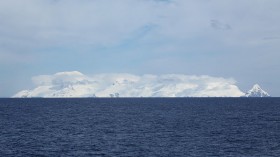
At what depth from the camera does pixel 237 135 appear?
92.7 meters

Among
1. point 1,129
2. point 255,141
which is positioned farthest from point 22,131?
point 255,141

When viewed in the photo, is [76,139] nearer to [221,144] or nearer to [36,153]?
[36,153]

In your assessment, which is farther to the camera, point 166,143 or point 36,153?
point 166,143

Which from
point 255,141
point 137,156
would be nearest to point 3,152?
point 137,156

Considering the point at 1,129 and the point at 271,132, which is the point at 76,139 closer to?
the point at 1,129

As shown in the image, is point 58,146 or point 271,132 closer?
point 58,146

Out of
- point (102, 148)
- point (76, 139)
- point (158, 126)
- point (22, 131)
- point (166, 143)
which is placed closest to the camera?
point (102, 148)

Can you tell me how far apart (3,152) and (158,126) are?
2087 inches

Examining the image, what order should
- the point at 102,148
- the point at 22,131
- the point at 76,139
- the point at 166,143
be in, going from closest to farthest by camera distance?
the point at 102,148, the point at 166,143, the point at 76,139, the point at 22,131

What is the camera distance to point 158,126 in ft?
370

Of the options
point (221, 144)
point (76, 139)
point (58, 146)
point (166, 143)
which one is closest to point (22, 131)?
point (76, 139)

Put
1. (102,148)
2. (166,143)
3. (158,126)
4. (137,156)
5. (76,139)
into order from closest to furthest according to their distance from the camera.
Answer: (137,156) < (102,148) < (166,143) < (76,139) < (158,126)

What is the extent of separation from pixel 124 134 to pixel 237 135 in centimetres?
2720

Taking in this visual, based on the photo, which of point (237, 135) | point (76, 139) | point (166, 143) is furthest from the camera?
point (237, 135)
